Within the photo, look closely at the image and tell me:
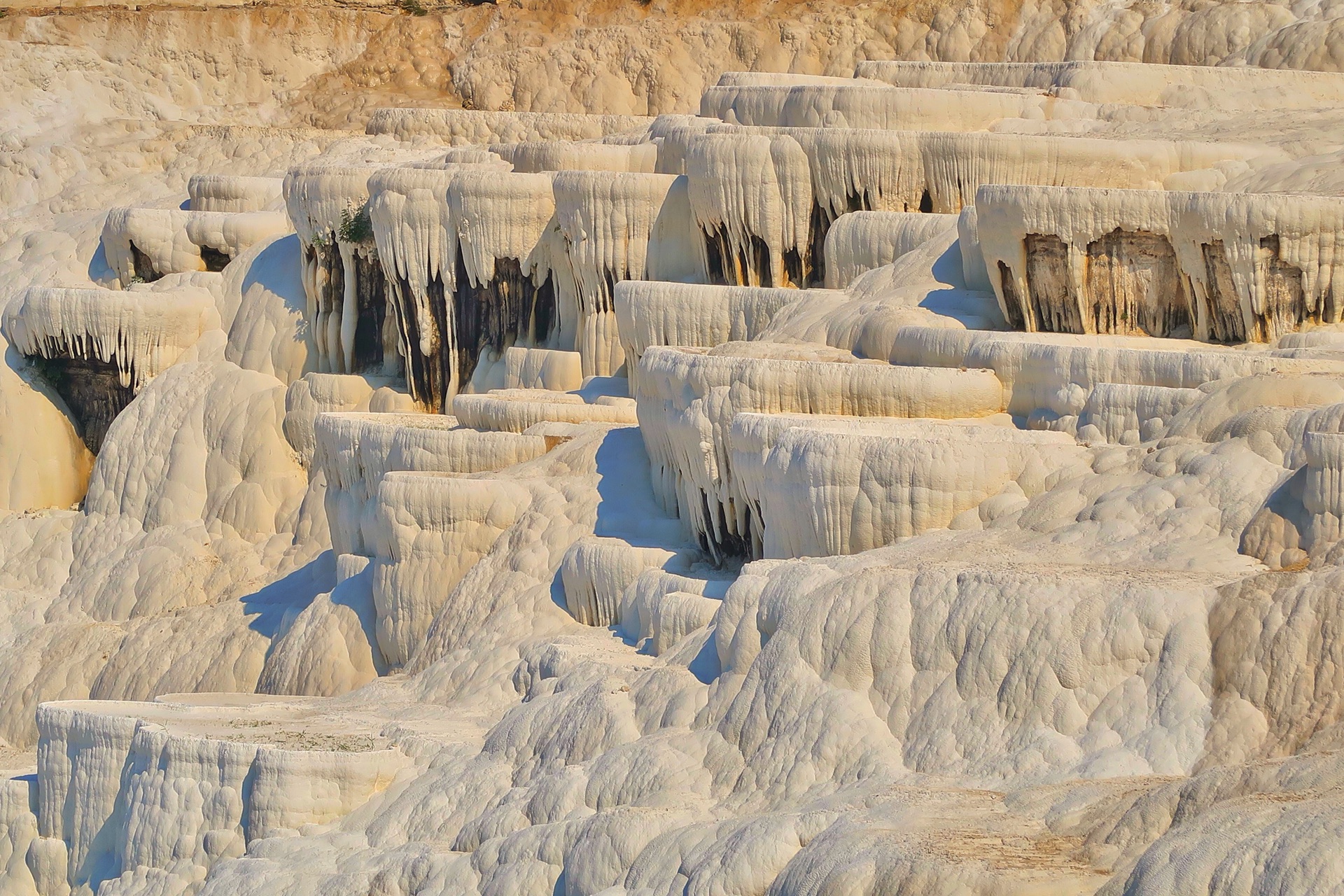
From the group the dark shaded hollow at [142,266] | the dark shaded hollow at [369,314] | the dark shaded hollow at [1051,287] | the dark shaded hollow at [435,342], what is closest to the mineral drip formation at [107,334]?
the dark shaded hollow at [142,266]

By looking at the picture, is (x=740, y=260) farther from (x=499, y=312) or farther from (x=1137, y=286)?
(x=1137, y=286)

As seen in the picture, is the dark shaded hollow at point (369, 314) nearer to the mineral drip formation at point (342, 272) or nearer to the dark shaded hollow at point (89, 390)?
the mineral drip formation at point (342, 272)

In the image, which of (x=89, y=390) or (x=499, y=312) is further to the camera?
(x=89, y=390)

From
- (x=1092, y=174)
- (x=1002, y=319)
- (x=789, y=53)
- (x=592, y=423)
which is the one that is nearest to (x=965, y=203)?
(x=1092, y=174)

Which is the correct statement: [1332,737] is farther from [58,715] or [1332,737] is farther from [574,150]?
[574,150]

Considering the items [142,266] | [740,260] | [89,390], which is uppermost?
[740,260]

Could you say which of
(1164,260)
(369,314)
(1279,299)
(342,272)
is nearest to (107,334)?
(342,272)

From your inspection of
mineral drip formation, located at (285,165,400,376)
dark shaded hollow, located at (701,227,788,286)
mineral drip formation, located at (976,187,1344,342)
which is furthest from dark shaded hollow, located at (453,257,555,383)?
mineral drip formation, located at (976,187,1344,342)
